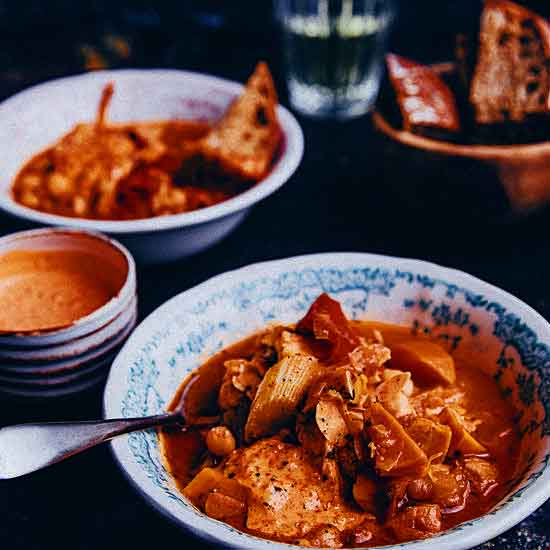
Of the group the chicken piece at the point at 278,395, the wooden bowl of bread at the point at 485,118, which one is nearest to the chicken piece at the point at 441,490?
the chicken piece at the point at 278,395

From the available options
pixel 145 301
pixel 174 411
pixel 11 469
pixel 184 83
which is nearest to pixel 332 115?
pixel 184 83

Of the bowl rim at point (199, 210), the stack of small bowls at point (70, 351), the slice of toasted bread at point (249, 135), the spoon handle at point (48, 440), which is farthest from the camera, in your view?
the slice of toasted bread at point (249, 135)

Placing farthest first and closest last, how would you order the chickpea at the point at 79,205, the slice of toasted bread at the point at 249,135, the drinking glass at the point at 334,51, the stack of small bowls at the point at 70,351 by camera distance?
the drinking glass at the point at 334,51 → the slice of toasted bread at the point at 249,135 → the chickpea at the point at 79,205 → the stack of small bowls at the point at 70,351

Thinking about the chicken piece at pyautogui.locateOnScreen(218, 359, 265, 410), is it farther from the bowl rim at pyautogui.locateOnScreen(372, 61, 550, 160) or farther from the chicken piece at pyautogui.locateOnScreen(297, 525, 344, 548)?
the bowl rim at pyautogui.locateOnScreen(372, 61, 550, 160)

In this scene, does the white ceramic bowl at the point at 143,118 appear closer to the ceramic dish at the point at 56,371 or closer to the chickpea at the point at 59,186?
the chickpea at the point at 59,186

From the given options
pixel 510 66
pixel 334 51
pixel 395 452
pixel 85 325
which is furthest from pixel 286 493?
pixel 334 51

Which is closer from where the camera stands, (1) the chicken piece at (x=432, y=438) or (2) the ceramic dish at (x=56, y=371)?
(1) the chicken piece at (x=432, y=438)

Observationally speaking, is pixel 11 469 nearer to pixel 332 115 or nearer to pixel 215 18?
pixel 332 115
